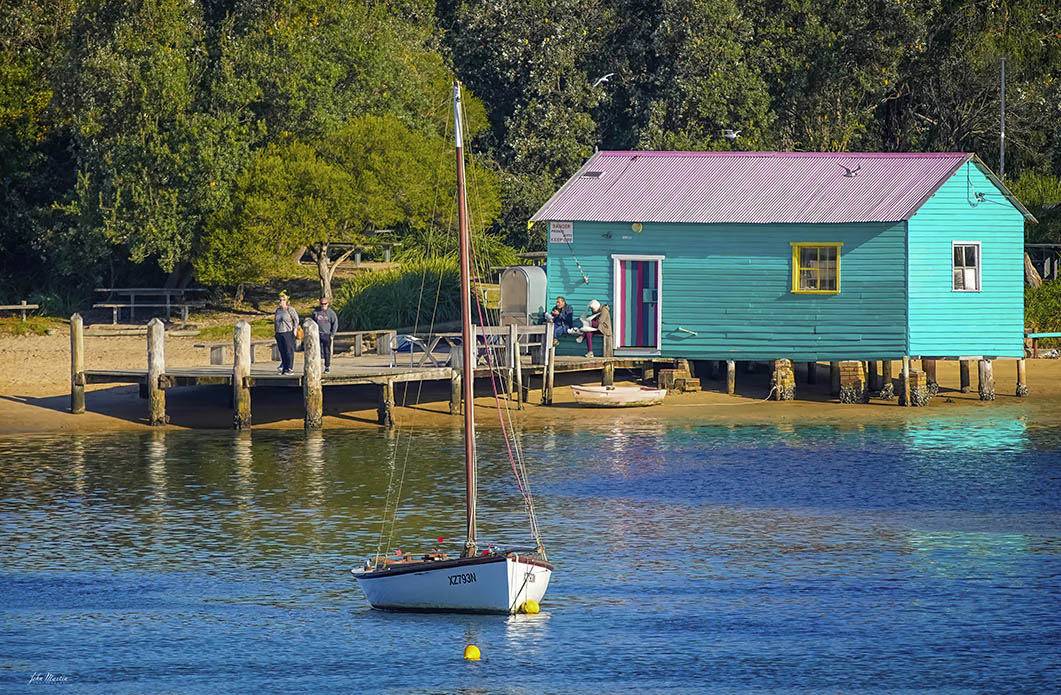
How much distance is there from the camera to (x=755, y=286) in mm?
38906

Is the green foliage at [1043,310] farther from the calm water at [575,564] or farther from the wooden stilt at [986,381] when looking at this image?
the calm water at [575,564]

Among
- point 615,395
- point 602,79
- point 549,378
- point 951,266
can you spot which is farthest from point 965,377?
point 602,79

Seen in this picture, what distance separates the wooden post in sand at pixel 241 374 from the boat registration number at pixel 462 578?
1494 cm

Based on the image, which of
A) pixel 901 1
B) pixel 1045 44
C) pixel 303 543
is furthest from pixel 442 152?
pixel 303 543

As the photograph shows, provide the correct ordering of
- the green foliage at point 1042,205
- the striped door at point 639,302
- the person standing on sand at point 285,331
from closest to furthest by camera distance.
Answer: the person standing on sand at point 285,331, the striped door at point 639,302, the green foliage at point 1042,205

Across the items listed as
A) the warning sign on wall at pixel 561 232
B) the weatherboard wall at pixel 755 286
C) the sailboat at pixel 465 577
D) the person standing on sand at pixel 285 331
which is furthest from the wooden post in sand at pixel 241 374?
the sailboat at pixel 465 577

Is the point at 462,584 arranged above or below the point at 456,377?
below

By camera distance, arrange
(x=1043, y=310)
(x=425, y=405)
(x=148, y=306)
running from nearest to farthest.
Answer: (x=425, y=405), (x=1043, y=310), (x=148, y=306)

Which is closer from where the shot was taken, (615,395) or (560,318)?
(615,395)

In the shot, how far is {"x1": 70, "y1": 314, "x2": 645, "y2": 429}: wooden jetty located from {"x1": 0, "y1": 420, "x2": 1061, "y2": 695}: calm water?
1.37 meters

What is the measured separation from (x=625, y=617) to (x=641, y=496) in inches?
312

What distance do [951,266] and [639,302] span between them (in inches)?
288

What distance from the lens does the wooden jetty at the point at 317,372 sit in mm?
35531

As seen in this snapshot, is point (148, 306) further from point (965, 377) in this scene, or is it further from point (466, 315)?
point (466, 315)
